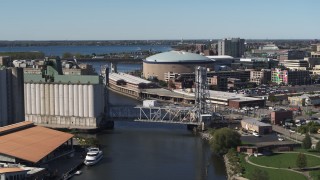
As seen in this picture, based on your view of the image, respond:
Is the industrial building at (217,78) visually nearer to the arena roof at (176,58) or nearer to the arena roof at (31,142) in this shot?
the arena roof at (176,58)

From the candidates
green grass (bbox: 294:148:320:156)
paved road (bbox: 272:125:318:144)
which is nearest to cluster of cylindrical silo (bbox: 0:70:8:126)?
green grass (bbox: 294:148:320:156)

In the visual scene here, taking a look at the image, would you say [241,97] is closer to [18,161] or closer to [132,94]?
[132,94]

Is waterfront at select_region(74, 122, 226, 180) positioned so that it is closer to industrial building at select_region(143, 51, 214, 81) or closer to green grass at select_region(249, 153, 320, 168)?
green grass at select_region(249, 153, 320, 168)

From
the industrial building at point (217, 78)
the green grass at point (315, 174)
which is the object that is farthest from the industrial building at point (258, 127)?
the industrial building at point (217, 78)

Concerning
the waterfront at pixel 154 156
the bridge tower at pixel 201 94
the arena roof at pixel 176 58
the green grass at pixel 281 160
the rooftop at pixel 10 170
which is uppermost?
the arena roof at pixel 176 58

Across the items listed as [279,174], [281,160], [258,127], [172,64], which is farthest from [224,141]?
[172,64]

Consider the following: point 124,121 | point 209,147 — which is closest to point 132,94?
point 124,121
